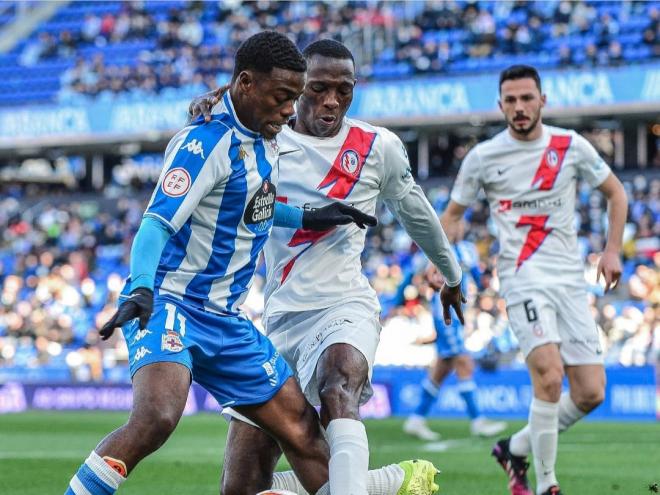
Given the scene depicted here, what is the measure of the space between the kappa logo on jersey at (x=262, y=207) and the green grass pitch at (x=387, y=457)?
12.2 ft

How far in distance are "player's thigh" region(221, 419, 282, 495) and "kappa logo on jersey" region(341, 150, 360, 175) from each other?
1.35 meters

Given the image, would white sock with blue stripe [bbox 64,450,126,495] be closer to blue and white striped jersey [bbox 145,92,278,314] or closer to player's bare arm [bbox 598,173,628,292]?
blue and white striped jersey [bbox 145,92,278,314]

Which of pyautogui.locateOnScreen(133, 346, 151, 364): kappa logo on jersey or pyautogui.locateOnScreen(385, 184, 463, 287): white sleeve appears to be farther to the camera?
pyautogui.locateOnScreen(385, 184, 463, 287): white sleeve

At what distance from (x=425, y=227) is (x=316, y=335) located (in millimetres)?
816

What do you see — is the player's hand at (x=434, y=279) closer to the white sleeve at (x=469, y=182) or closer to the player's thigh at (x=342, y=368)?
the white sleeve at (x=469, y=182)

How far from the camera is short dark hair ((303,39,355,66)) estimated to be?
580 cm

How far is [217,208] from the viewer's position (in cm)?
499

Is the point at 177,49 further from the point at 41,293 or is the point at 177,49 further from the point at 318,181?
the point at 318,181

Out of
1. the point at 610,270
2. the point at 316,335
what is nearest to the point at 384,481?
the point at 316,335

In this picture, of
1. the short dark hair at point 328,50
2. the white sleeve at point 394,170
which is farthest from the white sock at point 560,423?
the short dark hair at point 328,50

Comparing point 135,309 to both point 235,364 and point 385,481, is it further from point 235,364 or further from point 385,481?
point 385,481

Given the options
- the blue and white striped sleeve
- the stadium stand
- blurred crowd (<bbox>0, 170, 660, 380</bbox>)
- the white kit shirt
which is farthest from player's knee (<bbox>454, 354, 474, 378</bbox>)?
the blue and white striped sleeve

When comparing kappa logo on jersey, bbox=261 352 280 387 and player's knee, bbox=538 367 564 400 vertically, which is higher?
kappa logo on jersey, bbox=261 352 280 387

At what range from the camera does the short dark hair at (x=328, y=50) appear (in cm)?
580
